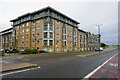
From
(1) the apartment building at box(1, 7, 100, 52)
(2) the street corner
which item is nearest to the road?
(2) the street corner

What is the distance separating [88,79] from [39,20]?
2922cm

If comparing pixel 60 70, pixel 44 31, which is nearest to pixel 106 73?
pixel 60 70

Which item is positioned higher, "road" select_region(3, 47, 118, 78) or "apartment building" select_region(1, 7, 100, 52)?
"apartment building" select_region(1, 7, 100, 52)

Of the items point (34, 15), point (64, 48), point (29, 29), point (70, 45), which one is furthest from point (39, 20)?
point (70, 45)

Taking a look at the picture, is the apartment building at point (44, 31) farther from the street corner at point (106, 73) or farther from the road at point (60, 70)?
the street corner at point (106, 73)

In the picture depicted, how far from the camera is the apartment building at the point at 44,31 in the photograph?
88.6 ft

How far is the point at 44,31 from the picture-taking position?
27219mm

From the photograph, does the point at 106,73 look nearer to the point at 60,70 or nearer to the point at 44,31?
the point at 60,70

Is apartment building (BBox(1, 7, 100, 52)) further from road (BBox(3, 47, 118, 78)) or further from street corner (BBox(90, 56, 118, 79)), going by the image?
street corner (BBox(90, 56, 118, 79))

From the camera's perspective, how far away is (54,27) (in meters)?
28.7

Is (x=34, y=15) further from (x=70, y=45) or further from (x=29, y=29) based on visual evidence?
(x=70, y=45)

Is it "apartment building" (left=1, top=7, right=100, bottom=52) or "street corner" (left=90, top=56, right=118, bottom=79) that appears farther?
"apartment building" (left=1, top=7, right=100, bottom=52)

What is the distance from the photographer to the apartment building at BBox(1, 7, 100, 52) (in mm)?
27000

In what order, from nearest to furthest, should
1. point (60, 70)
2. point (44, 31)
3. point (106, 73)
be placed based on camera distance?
point (106, 73), point (60, 70), point (44, 31)
